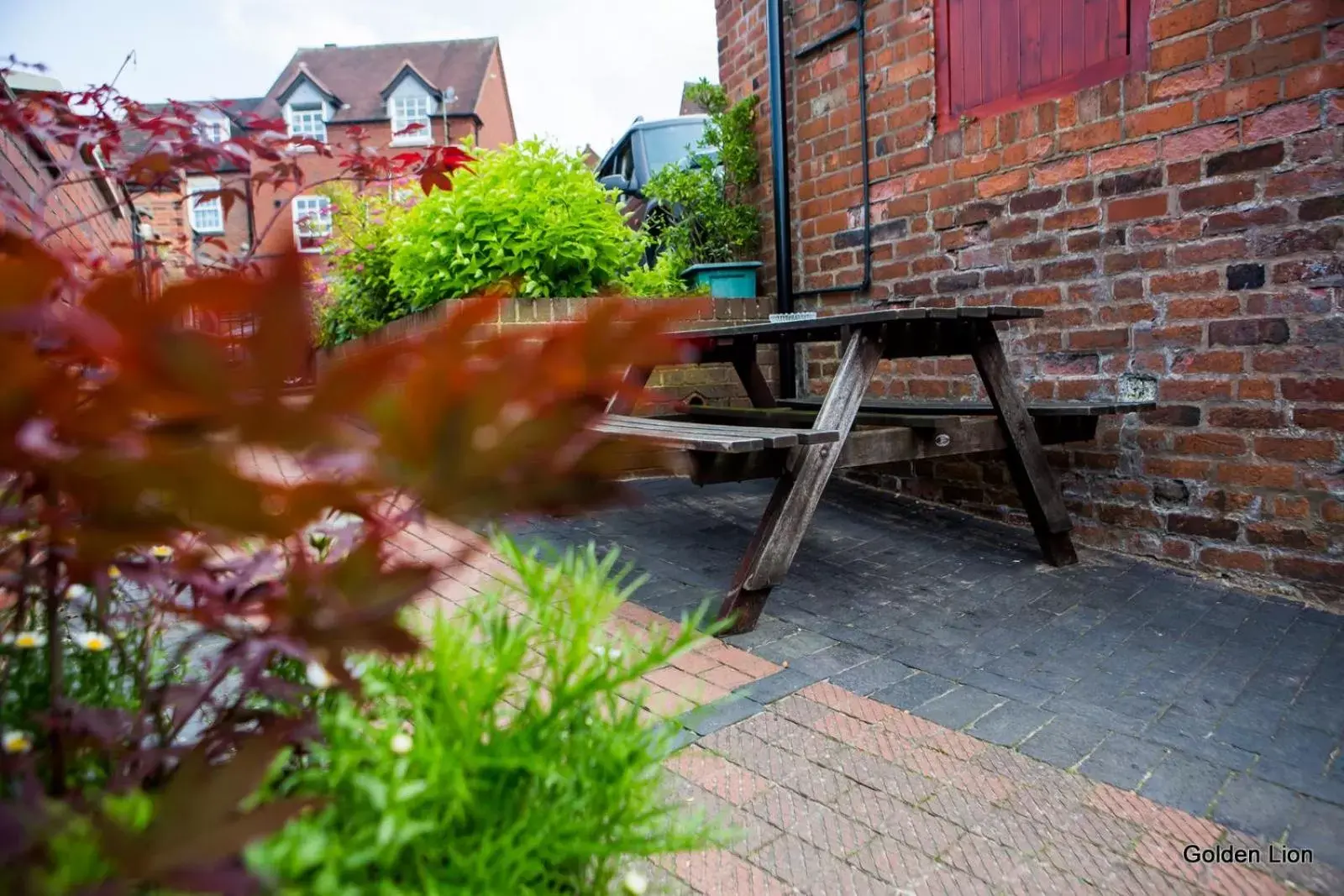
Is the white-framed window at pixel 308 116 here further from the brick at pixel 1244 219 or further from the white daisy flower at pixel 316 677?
the white daisy flower at pixel 316 677

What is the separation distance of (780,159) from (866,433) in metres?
2.48

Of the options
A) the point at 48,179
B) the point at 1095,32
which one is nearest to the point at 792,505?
the point at 1095,32

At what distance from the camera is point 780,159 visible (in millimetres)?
4727

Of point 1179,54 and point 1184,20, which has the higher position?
point 1184,20

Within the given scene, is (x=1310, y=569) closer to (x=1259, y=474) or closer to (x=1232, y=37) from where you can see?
(x=1259, y=474)

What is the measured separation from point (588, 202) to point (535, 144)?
0.58 meters

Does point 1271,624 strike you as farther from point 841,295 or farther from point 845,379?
point 841,295

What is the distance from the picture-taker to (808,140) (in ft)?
15.1

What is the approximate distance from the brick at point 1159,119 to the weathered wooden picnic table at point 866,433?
0.80 metres

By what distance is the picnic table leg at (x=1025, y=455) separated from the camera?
2920 mm

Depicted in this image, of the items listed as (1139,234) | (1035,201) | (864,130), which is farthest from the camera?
(864,130)

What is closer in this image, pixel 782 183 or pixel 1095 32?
pixel 1095 32

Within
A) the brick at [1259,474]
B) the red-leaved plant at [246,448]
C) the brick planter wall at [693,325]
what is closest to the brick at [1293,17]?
the brick at [1259,474]

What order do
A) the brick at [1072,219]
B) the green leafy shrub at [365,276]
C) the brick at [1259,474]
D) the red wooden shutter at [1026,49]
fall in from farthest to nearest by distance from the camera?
1. the green leafy shrub at [365,276]
2. the brick at [1072,219]
3. the red wooden shutter at [1026,49]
4. the brick at [1259,474]
